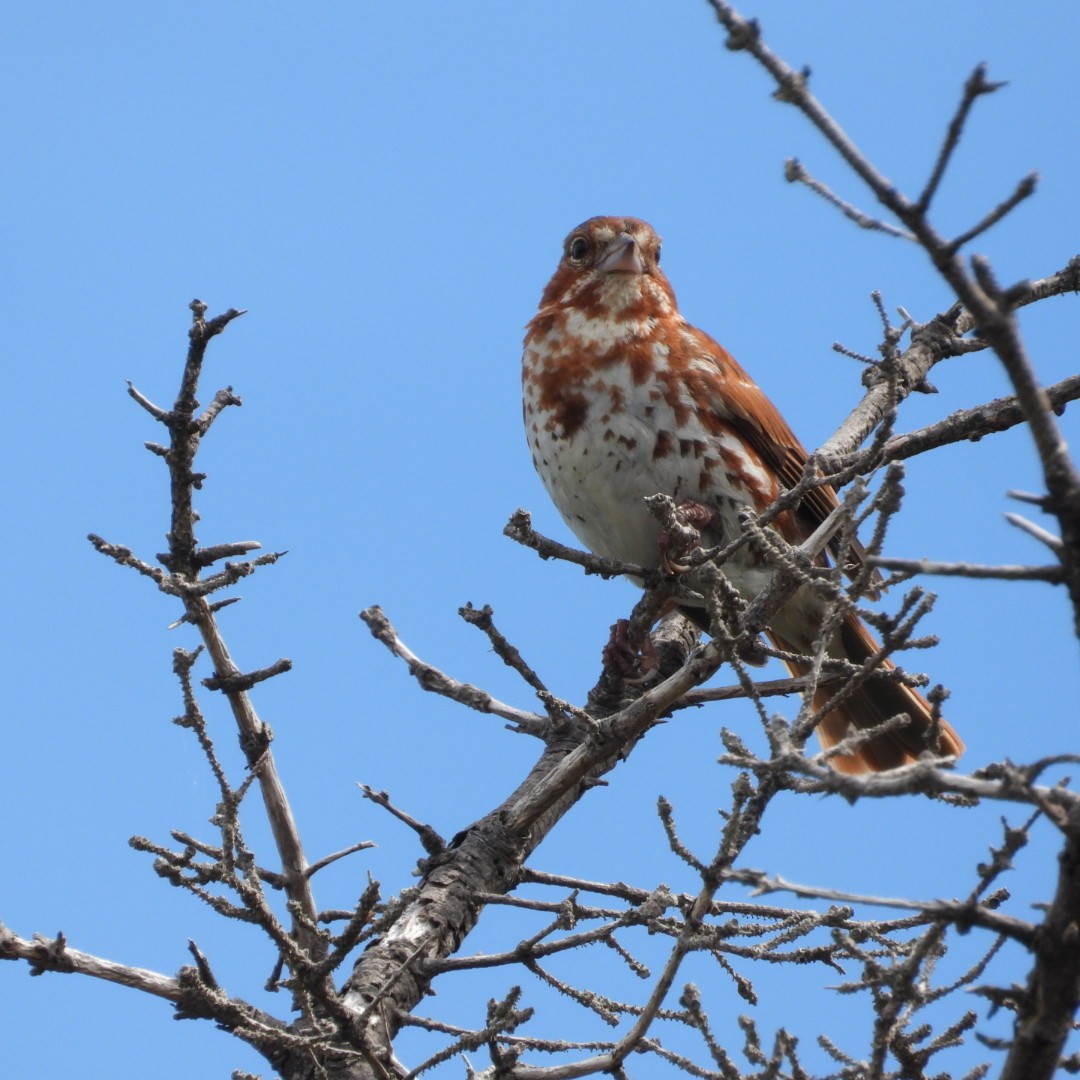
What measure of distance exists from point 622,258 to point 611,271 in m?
0.07

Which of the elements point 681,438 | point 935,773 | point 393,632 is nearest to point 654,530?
point 681,438

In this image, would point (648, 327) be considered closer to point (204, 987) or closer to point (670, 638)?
point (670, 638)

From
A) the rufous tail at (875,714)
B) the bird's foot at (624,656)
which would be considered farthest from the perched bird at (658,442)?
the bird's foot at (624,656)

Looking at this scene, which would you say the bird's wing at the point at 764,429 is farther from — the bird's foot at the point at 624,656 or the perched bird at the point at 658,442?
the bird's foot at the point at 624,656

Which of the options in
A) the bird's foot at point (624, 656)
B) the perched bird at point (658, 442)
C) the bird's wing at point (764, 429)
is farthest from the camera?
the bird's wing at point (764, 429)

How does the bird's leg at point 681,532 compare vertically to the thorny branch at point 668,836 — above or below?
above

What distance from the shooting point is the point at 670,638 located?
5992 millimetres

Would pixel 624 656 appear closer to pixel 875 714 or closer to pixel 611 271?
pixel 875 714

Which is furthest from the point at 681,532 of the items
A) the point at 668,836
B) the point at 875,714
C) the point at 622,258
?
the point at 622,258

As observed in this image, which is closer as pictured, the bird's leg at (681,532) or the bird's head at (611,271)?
A: the bird's leg at (681,532)

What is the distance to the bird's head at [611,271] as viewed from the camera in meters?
5.72

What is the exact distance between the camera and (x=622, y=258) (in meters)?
5.82

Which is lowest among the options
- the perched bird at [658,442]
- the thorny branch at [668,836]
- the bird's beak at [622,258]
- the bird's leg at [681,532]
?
the thorny branch at [668,836]

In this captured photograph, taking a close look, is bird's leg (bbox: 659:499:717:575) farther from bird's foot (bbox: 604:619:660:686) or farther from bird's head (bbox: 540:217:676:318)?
bird's head (bbox: 540:217:676:318)
